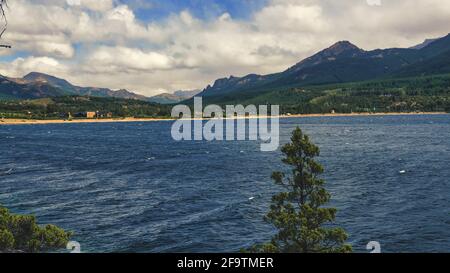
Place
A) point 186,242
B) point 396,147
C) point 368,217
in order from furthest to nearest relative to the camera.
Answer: point 396,147
point 368,217
point 186,242

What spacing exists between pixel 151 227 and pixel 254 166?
6850cm

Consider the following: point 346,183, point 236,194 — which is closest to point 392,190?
point 346,183

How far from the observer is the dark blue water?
6181 cm

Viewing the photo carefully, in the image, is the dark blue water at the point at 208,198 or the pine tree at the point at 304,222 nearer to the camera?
the pine tree at the point at 304,222

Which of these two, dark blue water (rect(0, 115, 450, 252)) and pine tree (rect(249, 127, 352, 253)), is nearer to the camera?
pine tree (rect(249, 127, 352, 253))

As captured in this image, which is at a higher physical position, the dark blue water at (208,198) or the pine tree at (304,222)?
the pine tree at (304,222)

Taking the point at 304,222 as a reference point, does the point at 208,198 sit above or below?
below

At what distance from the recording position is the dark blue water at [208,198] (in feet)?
203

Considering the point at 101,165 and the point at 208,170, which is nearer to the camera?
the point at 208,170

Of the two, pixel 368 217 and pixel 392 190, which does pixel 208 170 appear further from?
→ pixel 368 217

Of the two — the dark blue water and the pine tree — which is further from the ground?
the pine tree

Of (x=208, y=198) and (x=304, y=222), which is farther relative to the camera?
(x=208, y=198)

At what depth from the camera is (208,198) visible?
288ft

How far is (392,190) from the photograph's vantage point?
298ft
